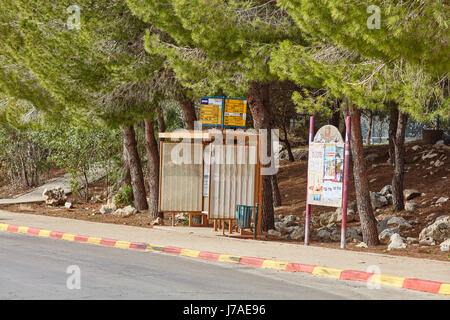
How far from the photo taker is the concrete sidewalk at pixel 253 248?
13.0 m

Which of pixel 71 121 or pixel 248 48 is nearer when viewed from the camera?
pixel 248 48

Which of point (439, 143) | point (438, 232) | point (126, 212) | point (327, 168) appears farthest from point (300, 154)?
point (327, 168)

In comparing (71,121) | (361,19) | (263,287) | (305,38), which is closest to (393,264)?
(263,287)

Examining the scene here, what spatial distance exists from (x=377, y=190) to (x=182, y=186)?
12096 millimetres

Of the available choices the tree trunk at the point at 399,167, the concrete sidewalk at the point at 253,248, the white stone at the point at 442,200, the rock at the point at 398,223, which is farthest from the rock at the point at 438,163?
the concrete sidewalk at the point at 253,248

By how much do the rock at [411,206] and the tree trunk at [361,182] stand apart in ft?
22.8

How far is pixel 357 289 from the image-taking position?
36.6 feet

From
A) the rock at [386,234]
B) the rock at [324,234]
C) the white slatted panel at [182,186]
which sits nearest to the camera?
the white slatted panel at [182,186]

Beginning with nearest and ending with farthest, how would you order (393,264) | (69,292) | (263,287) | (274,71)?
1. (69,292)
2. (263,287)
3. (393,264)
4. (274,71)

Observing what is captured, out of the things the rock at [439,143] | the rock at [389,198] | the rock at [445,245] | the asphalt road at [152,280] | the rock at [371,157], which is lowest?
the rock at [445,245]

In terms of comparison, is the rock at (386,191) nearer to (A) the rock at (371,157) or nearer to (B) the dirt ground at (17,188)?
(A) the rock at (371,157)

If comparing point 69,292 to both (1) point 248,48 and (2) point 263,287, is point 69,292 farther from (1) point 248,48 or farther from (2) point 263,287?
(1) point 248,48

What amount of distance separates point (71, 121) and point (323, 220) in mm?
9355
